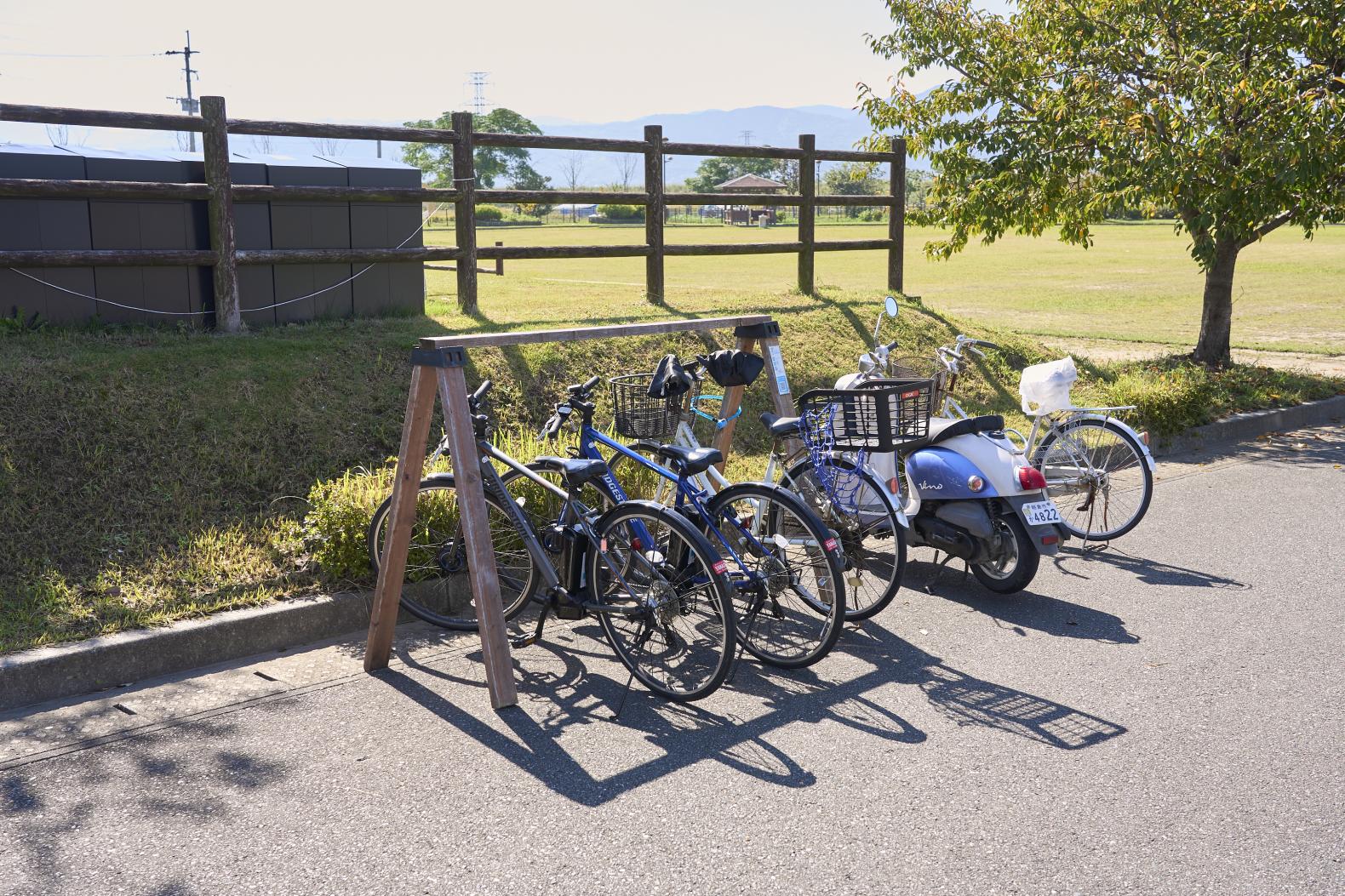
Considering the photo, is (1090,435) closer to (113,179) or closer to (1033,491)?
(1033,491)

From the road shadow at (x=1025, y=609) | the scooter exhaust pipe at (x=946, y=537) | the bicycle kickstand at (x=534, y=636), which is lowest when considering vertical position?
the road shadow at (x=1025, y=609)

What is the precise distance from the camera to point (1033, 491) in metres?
6.16

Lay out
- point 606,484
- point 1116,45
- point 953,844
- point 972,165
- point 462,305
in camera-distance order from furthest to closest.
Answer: point 972,165 → point 1116,45 → point 462,305 → point 606,484 → point 953,844

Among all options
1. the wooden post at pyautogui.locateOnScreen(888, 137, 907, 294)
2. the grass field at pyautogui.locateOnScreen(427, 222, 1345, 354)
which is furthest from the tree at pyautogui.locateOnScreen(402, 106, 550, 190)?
the wooden post at pyautogui.locateOnScreen(888, 137, 907, 294)

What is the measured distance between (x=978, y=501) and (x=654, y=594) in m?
2.13

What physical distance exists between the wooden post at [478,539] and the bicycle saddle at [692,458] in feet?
2.86

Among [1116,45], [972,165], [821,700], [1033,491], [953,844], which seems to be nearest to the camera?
[953,844]

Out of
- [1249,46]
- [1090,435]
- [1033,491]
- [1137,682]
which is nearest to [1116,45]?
[1249,46]

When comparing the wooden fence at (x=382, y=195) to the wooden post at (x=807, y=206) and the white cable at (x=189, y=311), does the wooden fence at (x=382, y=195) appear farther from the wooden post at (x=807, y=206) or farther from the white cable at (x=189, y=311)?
the white cable at (x=189, y=311)

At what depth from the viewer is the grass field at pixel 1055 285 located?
55.7 ft

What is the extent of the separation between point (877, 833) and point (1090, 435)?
165 inches

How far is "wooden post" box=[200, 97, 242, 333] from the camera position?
8.92m

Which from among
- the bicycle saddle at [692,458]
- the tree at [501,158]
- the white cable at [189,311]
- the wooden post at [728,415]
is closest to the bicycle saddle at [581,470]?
the bicycle saddle at [692,458]

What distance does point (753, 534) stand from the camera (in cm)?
538
